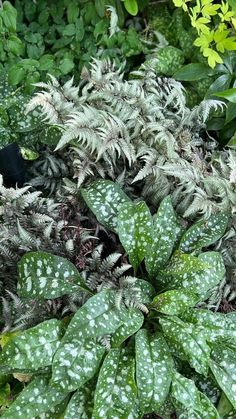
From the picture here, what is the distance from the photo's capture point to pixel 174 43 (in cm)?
249

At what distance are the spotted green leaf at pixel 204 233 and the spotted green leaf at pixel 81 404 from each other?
0.65m

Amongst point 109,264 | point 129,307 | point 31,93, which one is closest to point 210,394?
point 129,307

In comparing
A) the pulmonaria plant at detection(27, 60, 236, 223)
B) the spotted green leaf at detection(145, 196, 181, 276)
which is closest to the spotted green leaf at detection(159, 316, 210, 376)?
the spotted green leaf at detection(145, 196, 181, 276)

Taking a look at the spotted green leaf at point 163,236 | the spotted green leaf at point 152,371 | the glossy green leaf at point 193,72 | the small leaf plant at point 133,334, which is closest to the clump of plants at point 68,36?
the glossy green leaf at point 193,72

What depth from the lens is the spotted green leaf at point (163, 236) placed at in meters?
2.01

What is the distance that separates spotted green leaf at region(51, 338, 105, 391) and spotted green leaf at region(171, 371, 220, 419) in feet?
0.94

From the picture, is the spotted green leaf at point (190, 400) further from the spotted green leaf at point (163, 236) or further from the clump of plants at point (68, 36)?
the clump of plants at point (68, 36)

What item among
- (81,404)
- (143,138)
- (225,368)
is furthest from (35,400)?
(143,138)

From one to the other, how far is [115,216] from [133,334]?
46 centimetres

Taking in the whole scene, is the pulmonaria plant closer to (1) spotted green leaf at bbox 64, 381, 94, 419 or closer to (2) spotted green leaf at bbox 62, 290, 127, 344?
(2) spotted green leaf at bbox 62, 290, 127, 344

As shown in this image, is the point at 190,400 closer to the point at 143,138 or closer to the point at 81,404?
the point at 81,404

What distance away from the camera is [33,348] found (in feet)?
5.78

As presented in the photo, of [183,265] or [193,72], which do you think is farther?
[193,72]

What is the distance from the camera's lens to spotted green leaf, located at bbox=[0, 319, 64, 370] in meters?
1.73
